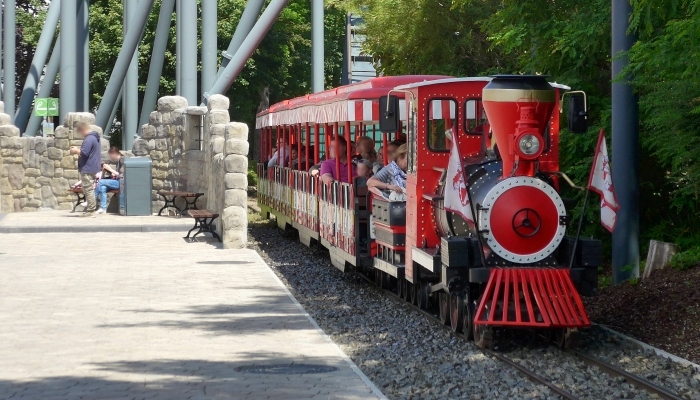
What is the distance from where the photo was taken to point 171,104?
2497 cm

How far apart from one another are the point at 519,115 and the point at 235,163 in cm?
903

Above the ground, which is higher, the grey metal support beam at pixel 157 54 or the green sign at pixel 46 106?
the grey metal support beam at pixel 157 54

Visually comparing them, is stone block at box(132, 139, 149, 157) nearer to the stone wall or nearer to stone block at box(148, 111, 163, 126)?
stone block at box(148, 111, 163, 126)

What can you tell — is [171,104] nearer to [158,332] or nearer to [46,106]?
[46,106]

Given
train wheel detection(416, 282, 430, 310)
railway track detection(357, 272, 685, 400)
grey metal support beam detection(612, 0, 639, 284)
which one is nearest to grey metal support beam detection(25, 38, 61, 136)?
train wheel detection(416, 282, 430, 310)

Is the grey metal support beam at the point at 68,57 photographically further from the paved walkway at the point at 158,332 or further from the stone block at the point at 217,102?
the paved walkway at the point at 158,332

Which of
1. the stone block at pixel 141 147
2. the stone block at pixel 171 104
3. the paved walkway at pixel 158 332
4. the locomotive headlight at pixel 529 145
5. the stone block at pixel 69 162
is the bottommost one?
the paved walkway at pixel 158 332

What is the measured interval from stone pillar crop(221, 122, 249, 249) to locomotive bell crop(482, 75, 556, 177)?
28.4ft

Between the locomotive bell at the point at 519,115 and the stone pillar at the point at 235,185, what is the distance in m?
8.67

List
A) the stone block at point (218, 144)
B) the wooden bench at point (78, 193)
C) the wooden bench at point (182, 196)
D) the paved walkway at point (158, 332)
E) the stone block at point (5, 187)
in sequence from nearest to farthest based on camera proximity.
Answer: the paved walkway at point (158, 332)
the stone block at point (218, 144)
the wooden bench at point (182, 196)
the wooden bench at point (78, 193)
the stone block at point (5, 187)

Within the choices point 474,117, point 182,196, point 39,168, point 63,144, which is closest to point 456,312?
point 474,117

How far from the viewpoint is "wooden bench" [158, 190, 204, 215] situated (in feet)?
75.1

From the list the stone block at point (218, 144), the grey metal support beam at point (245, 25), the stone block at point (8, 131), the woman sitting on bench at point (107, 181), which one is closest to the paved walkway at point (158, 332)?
the stone block at point (218, 144)

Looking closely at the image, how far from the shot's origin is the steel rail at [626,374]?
8164 mm
